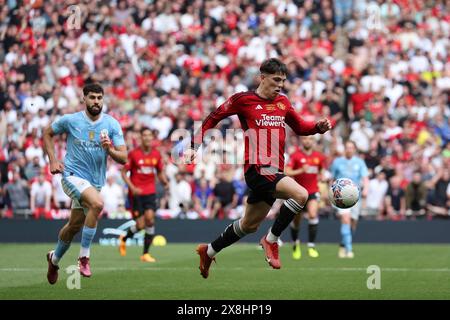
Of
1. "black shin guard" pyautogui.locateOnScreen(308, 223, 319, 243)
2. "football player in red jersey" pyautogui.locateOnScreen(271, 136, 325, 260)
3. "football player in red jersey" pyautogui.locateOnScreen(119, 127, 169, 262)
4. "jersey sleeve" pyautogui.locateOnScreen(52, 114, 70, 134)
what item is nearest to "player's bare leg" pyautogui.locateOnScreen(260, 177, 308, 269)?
"jersey sleeve" pyautogui.locateOnScreen(52, 114, 70, 134)

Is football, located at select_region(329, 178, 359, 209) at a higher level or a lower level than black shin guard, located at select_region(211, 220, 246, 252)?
higher

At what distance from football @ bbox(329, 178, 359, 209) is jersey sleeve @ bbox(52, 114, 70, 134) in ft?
11.8

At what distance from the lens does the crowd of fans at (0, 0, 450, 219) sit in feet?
87.0

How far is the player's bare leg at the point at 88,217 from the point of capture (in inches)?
530

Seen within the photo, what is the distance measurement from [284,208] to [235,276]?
281 cm

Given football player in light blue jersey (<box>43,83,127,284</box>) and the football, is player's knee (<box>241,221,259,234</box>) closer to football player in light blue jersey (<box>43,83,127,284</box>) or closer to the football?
the football

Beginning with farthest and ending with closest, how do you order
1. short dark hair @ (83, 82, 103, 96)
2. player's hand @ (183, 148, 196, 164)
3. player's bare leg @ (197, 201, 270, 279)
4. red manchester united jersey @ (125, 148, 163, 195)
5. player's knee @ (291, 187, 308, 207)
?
1. red manchester united jersey @ (125, 148, 163, 195)
2. short dark hair @ (83, 82, 103, 96)
3. player's bare leg @ (197, 201, 270, 279)
4. player's knee @ (291, 187, 308, 207)
5. player's hand @ (183, 148, 196, 164)

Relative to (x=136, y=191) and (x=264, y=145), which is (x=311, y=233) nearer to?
(x=136, y=191)

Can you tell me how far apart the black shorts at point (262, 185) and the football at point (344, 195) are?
3.04ft

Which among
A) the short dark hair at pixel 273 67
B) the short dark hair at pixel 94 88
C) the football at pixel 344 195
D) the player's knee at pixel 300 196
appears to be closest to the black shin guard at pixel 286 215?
the player's knee at pixel 300 196

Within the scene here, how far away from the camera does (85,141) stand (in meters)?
14.0
